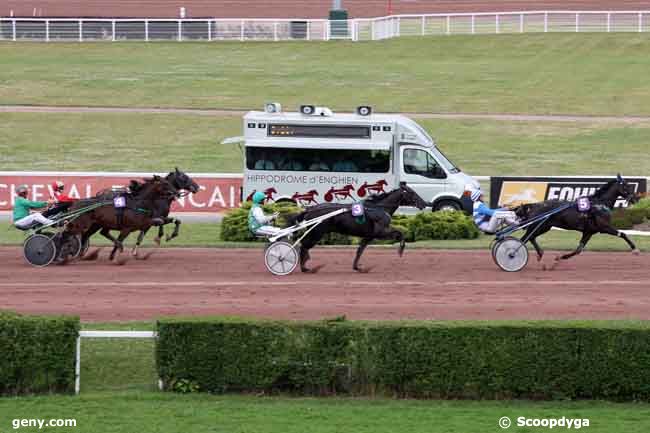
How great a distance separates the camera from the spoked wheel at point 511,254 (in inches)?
774

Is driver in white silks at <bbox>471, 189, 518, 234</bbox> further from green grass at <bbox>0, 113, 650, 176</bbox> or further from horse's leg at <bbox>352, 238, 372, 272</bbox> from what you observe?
green grass at <bbox>0, 113, 650, 176</bbox>

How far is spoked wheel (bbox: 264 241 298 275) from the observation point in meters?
19.3

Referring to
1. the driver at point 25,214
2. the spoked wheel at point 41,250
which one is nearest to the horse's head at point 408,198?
the driver at point 25,214

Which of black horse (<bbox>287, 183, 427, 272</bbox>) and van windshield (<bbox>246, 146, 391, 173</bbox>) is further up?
van windshield (<bbox>246, 146, 391, 173</bbox>)

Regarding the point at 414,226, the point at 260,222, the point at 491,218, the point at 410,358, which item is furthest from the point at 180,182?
the point at 410,358

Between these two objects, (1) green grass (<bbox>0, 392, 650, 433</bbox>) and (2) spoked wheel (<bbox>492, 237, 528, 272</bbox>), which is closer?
(1) green grass (<bbox>0, 392, 650, 433</bbox>)

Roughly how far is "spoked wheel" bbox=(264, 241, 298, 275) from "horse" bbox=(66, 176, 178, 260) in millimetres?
2344

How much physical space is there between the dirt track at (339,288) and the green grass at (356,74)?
21246 millimetres

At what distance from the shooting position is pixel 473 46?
173 ft

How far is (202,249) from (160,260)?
153 cm

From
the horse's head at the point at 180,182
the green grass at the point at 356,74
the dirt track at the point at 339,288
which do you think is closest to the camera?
the dirt track at the point at 339,288

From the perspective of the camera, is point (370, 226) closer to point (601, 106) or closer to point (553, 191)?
point (553, 191)

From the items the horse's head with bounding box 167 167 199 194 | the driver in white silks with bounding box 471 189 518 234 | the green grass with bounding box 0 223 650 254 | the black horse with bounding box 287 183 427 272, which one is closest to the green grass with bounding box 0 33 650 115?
the green grass with bounding box 0 223 650 254

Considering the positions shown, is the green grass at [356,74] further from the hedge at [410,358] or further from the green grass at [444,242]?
the hedge at [410,358]
